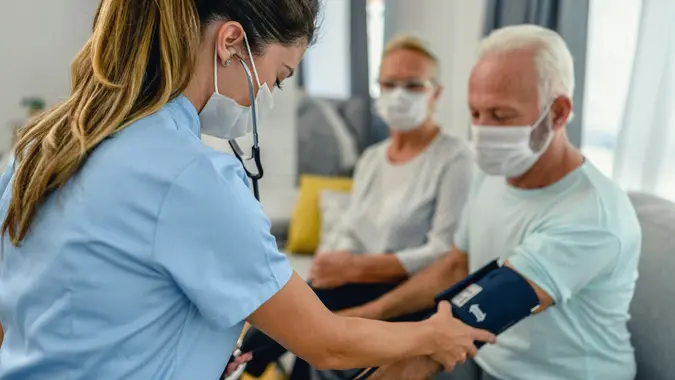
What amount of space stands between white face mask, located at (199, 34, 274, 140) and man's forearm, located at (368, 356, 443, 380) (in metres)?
0.51

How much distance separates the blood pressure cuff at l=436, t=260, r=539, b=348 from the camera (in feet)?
3.86

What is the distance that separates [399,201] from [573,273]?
0.72m

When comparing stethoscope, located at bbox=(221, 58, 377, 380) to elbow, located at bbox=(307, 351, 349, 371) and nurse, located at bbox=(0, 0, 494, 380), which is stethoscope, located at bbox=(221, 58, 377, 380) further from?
elbow, located at bbox=(307, 351, 349, 371)

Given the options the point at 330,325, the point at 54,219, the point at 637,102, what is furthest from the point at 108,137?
the point at 637,102

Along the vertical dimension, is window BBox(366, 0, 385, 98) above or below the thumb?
above

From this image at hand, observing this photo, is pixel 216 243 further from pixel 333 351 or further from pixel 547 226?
pixel 547 226

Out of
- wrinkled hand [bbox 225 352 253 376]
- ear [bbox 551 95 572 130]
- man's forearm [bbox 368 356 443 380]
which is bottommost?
man's forearm [bbox 368 356 443 380]

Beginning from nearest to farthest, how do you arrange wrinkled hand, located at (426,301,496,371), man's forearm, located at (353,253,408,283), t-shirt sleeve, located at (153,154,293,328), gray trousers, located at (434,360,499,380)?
t-shirt sleeve, located at (153,154,293,328) → wrinkled hand, located at (426,301,496,371) → gray trousers, located at (434,360,499,380) → man's forearm, located at (353,253,408,283)

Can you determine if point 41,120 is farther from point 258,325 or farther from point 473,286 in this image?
point 473,286

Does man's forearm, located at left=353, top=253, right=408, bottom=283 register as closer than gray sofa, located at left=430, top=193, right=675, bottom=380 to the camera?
No

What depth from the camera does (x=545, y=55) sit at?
4.38 ft

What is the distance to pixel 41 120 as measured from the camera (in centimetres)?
93

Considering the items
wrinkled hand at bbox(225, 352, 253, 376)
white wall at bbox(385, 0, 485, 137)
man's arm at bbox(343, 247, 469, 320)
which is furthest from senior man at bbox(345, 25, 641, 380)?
white wall at bbox(385, 0, 485, 137)

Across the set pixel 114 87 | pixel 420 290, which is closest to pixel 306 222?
pixel 420 290
